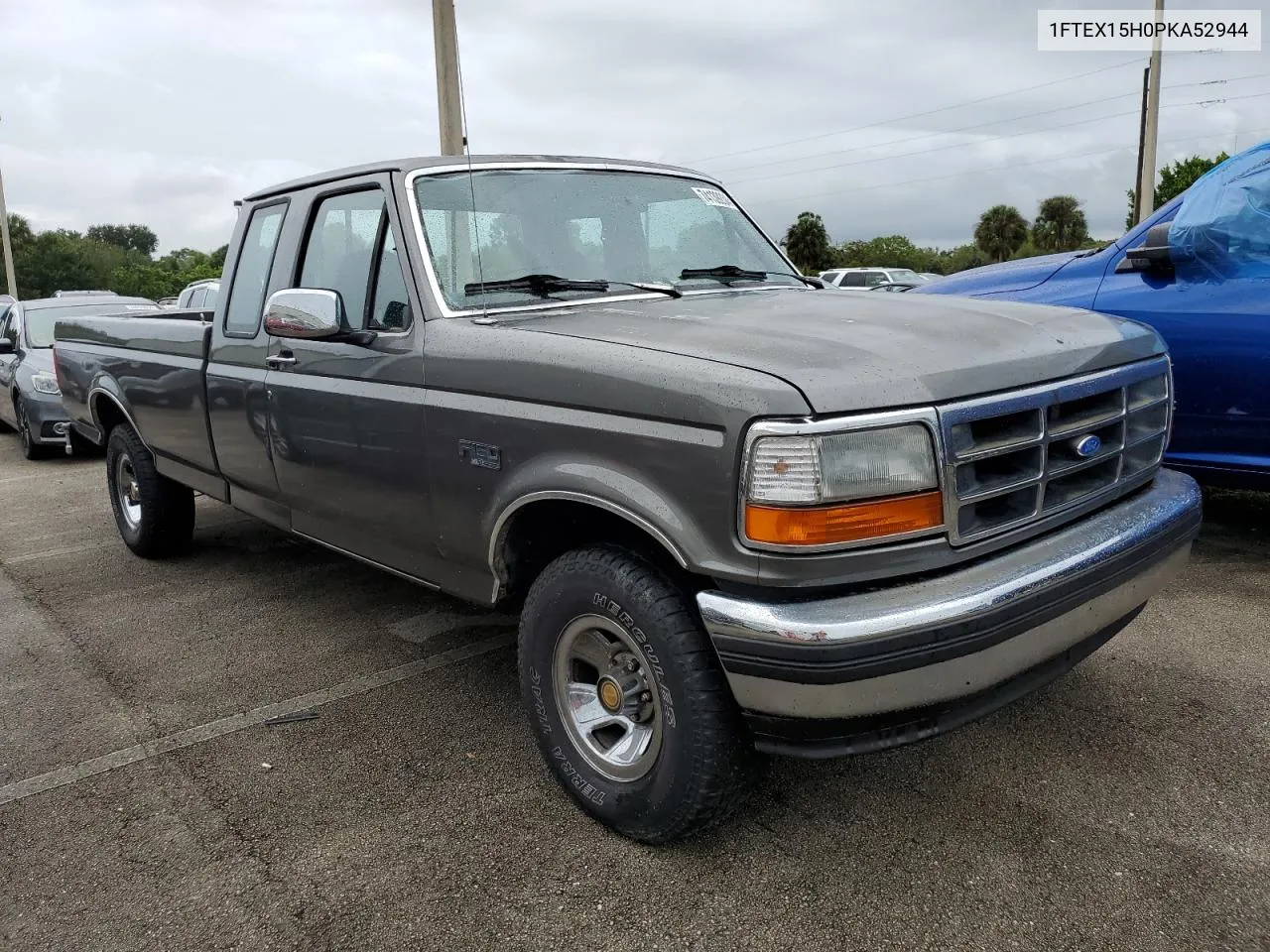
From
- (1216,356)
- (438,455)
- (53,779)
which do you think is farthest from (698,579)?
(1216,356)

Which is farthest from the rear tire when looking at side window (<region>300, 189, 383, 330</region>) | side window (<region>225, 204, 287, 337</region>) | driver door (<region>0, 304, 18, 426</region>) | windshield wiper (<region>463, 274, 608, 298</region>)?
driver door (<region>0, 304, 18, 426</region>)

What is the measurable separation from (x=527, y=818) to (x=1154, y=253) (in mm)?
3883

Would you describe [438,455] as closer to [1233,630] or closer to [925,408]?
[925,408]

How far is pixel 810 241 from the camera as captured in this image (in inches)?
2136

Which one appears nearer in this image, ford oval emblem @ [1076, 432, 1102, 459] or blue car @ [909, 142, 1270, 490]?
ford oval emblem @ [1076, 432, 1102, 459]

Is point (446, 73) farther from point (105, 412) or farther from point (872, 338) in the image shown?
point (872, 338)

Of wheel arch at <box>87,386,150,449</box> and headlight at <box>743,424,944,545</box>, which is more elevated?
headlight at <box>743,424,944,545</box>

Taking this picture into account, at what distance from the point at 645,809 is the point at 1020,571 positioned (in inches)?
44.0

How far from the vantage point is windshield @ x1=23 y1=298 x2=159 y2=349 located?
996 centimetres

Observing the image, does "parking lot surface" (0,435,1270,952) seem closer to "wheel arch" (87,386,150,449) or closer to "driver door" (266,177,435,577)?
"driver door" (266,177,435,577)

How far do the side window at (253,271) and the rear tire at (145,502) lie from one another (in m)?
1.47

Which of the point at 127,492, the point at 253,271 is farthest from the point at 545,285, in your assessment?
the point at 127,492

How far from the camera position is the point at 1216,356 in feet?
14.7

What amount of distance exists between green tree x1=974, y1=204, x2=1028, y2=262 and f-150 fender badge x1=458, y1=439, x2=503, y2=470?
6133cm
